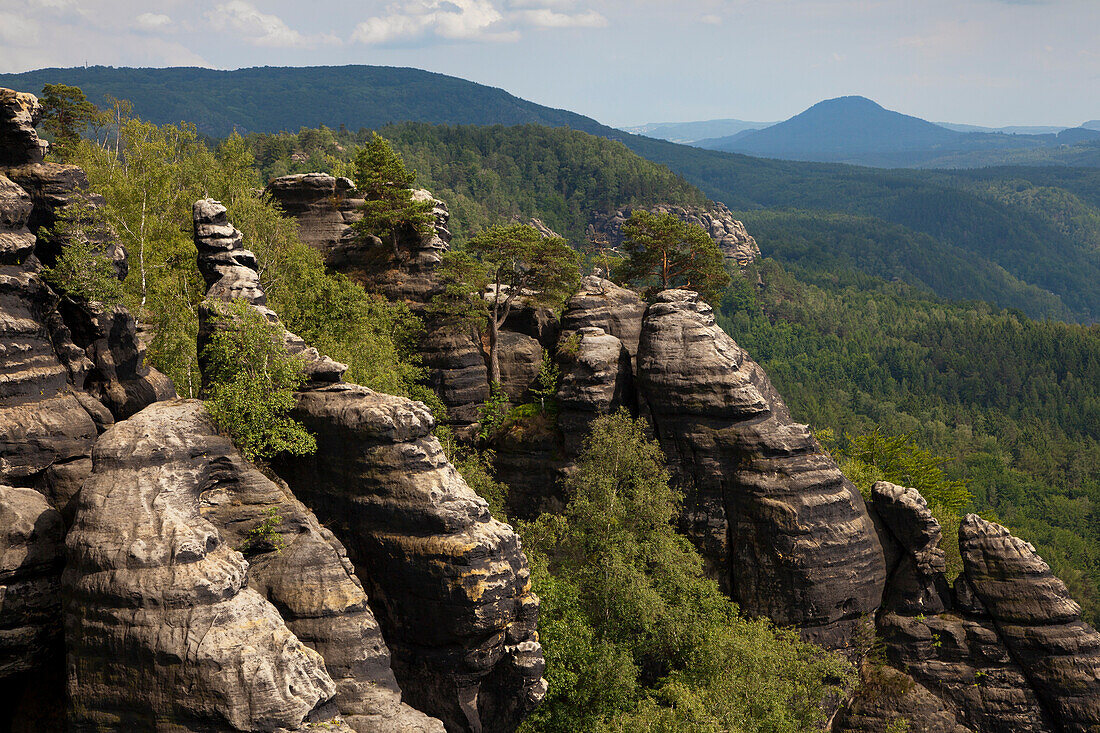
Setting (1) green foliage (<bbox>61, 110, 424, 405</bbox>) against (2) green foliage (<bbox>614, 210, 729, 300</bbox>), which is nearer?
(1) green foliage (<bbox>61, 110, 424, 405</bbox>)

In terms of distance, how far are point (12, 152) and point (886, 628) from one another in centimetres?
4618

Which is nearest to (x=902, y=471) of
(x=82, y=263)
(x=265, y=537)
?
(x=265, y=537)

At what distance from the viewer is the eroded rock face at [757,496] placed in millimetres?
39312

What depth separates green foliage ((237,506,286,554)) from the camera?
21109 millimetres

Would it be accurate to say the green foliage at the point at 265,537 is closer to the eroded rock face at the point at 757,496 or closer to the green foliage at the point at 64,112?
the eroded rock face at the point at 757,496

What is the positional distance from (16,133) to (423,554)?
73.8ft

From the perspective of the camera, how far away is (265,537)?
21188 millimetres

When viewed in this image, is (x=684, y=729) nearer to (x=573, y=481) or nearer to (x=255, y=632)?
(x=573, y=481)

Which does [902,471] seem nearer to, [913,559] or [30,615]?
[913,559]

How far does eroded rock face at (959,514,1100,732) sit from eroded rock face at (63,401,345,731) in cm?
3559

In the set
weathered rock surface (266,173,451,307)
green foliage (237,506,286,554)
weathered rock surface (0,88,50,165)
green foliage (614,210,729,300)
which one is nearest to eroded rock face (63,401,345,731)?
green foliage (237,506,286,554)

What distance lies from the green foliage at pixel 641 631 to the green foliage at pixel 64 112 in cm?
5501

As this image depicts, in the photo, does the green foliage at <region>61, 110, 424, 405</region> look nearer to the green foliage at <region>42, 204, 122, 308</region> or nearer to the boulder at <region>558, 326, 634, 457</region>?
the green foliage at <region>42, 204, 122, 308</region>

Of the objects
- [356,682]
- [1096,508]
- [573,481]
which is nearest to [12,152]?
[356,682]
